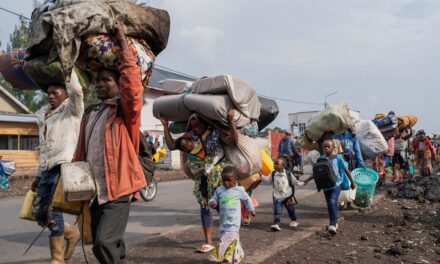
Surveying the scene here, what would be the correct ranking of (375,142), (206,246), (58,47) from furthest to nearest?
(375,142) < (206,246) < (58,47)

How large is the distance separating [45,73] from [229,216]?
2.28 metres

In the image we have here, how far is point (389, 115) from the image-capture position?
11.2m

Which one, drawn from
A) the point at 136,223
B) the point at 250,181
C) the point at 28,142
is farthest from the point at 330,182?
the point at 28,142

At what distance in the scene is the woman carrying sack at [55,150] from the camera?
4191 millimetres

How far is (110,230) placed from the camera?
2.82m

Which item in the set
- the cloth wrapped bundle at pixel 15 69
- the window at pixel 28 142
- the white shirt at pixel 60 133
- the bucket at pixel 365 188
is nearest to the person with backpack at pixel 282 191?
the bucket at pixel 365 188

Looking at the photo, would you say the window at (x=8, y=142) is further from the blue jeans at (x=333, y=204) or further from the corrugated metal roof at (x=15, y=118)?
the blue jeans at (x=333, y=204)

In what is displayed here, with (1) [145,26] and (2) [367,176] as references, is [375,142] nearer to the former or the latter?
(2) [367,176]

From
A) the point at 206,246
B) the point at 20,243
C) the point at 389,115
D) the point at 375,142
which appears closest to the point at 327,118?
the point at 375,142

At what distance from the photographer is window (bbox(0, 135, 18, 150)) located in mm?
18594

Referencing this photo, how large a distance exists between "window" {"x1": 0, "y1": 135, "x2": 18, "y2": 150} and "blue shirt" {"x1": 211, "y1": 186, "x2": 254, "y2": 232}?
56.5ft

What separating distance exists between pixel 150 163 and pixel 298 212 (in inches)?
197

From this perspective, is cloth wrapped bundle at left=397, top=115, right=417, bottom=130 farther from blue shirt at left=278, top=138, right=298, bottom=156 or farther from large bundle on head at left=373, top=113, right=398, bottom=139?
blue shirt at left=278, top=138, right=298, bottom=156

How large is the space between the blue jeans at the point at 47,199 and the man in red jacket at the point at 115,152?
1298 mm
